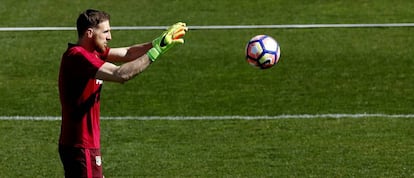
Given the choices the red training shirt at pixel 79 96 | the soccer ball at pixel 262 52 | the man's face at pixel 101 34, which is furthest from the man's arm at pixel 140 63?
the soccer ball at pixel 262 52

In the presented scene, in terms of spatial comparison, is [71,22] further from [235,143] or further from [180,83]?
[235,143]

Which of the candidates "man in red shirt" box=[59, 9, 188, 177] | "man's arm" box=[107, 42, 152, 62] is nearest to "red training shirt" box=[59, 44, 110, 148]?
"man in red shirt" box=[59, 9, 188, 177]

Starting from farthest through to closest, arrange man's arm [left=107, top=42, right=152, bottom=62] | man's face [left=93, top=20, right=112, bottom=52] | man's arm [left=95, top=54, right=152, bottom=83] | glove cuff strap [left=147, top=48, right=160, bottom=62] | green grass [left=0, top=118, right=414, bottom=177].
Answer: green grass [left=0, top=118, right=414, bottom=177]
man's arm [left=107, top=42, right=152, bottom=62]
man's face [left=93, top=20, right=112, bottom=52]
glove cuff strap [left=147, top=48, right=160, bottom=62]
man's arm [left=95, top=54, right=152, bottom=83]

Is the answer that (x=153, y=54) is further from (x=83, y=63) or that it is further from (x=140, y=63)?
(x=83, y=63)

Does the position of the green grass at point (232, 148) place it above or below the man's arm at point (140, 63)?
below

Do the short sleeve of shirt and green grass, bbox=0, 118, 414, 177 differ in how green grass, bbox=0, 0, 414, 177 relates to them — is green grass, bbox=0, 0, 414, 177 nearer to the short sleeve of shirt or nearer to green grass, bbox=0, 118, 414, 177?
green grass, bbox=0, 118, 414, 177

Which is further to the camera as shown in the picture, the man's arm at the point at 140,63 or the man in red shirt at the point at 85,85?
the man in red shirt at the point at 85,85

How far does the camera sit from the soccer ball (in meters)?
10.8

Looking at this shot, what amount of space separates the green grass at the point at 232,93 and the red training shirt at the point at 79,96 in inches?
129

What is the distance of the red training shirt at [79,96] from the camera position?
8586 mm

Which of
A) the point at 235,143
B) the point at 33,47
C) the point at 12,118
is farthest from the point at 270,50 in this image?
the point at 33,47

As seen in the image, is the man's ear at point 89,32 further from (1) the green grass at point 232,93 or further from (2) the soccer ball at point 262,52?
(1) the green grass at point 232,93

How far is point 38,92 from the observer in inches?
636

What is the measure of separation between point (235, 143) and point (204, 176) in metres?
1.62
